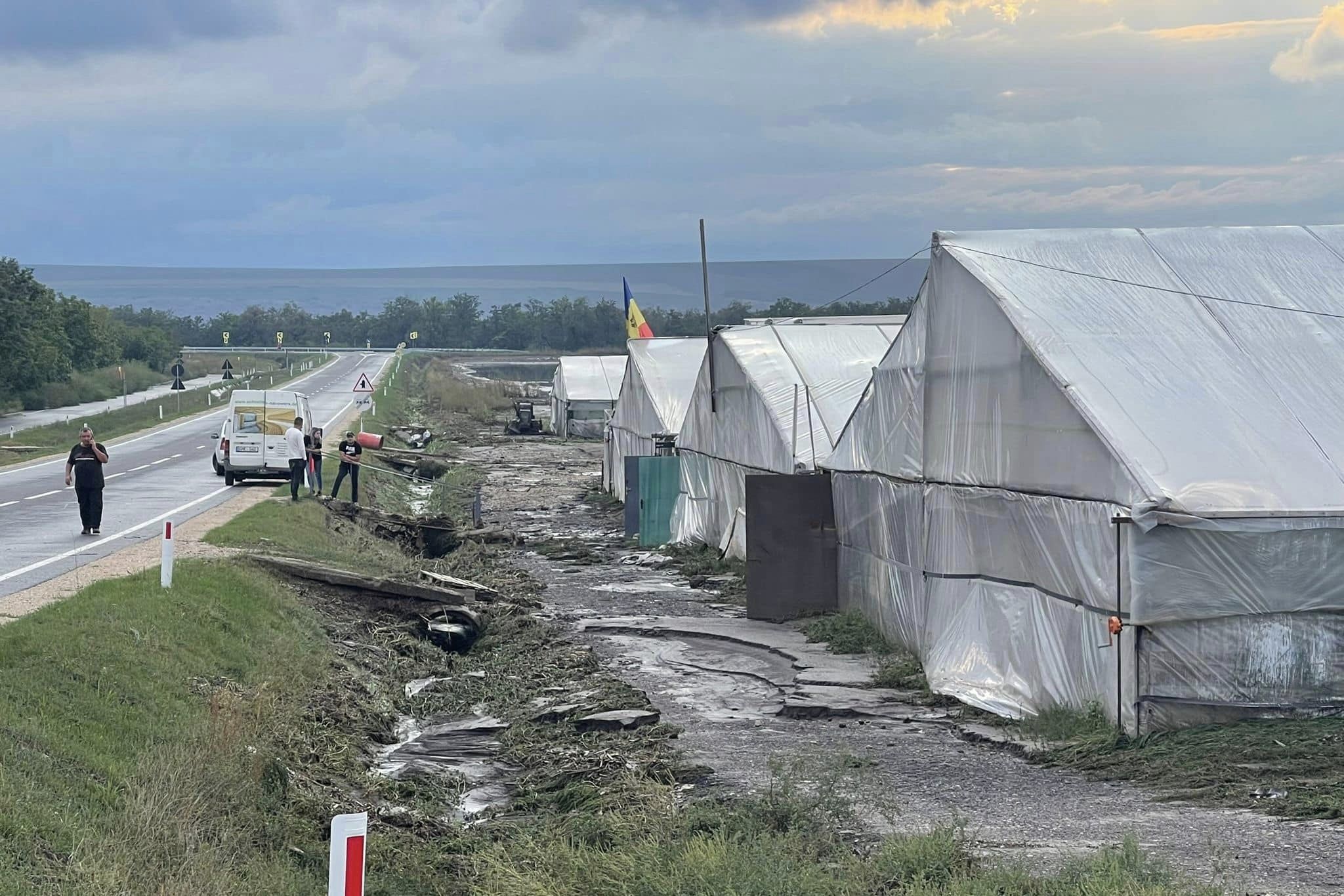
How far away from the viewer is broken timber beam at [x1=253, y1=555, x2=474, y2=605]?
62.0 ft

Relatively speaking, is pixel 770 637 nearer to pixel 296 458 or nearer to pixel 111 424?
pixel 296 458

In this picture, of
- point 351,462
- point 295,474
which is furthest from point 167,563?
point 351,462

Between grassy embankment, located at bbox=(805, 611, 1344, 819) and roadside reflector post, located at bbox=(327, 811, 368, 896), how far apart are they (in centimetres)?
607

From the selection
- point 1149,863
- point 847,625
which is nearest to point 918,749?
point 1149,863

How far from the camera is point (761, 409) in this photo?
2422 cm

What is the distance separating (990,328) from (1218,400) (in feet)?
7.98

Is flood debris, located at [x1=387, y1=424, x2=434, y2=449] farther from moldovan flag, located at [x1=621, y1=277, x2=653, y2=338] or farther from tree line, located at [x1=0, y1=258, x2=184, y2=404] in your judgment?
tree line, located at [x1=0, y1=258, x2=184, y2=404]

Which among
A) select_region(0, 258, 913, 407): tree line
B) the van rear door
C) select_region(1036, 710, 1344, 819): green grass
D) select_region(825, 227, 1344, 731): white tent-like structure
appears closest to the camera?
select_region(1036, 710, 1344, 819): green grass

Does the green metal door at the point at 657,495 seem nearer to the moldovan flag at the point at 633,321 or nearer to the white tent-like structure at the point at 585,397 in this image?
the moldovan flag at the point at 633,321

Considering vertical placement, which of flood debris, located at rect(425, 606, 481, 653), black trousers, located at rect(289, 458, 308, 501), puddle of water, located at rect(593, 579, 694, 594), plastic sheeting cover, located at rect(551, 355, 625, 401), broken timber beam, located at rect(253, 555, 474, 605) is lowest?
puddle of water, located at rect(593, 579, 694, 594)

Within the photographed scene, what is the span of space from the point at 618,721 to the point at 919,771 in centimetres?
294

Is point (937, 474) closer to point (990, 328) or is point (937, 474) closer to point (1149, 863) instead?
point (990, 328)

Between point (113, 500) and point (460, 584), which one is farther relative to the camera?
point (113, 500)

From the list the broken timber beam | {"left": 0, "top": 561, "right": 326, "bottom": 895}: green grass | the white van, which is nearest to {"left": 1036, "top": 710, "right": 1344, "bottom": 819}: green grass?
{"left": 0, "top": 561, "right": 326, "bottom": 895}: green grass
